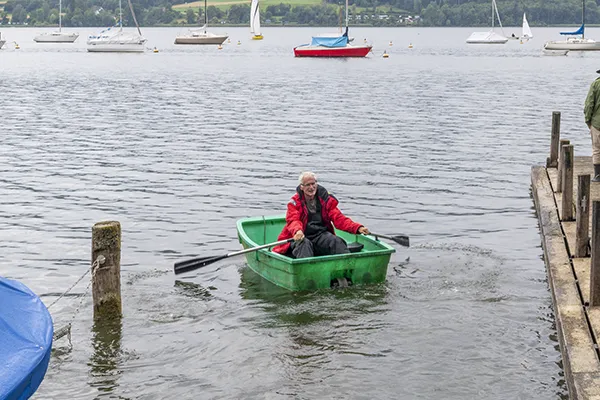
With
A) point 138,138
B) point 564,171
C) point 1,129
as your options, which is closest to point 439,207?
point 564,171

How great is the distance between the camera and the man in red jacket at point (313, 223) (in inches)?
617

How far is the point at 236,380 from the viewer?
12.7 m

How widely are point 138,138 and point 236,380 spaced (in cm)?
2596

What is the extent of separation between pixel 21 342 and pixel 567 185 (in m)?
11.9

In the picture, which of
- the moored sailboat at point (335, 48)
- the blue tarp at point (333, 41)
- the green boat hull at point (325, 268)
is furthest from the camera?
the moored sailboat at point (335, 48)

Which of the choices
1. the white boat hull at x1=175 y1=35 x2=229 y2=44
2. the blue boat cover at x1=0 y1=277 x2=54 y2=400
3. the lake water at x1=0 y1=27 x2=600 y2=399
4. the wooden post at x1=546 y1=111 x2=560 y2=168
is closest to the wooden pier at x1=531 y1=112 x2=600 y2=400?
the lake water at x1=0 y1=27 x2=600 y2=399

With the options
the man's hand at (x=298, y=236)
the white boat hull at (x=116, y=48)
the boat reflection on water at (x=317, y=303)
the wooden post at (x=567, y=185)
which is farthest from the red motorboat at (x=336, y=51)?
the man's hand at (x=298, y=236)

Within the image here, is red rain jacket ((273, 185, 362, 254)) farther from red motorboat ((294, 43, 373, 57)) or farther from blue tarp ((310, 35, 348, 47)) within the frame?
blue tarp ((310, 35, 348, 47))

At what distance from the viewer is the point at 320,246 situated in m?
15.9

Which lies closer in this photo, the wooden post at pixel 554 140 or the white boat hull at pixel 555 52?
the wooden post at pixel 554 140

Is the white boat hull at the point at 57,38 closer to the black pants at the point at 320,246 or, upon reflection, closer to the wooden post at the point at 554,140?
the wooden post at the point at 554,140

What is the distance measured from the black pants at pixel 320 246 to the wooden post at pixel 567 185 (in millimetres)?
4672

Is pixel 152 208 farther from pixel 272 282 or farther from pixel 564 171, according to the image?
pixel 564 171

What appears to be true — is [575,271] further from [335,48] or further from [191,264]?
[335,48]
